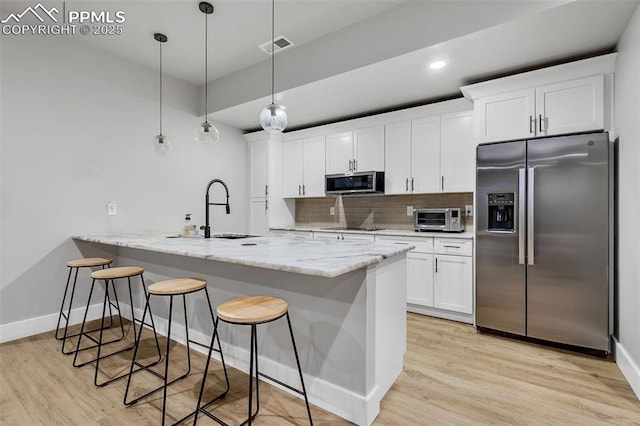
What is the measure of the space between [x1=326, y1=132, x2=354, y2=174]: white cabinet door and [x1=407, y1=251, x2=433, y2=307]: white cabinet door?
60.6 inches

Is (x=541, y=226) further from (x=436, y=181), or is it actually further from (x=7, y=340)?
(x=7, y=340)

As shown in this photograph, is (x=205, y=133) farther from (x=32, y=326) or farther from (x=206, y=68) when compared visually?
(x=32, y=326)

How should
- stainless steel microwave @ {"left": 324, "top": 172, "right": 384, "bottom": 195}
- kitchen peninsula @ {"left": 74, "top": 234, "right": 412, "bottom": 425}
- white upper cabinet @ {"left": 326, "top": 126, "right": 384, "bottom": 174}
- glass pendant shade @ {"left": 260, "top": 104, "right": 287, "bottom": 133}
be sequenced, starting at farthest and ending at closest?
1. white upper cabinet @ {"left": 326, "top": 126, "right": 384, "bottom": 174}
2. stainless steel microwave @ {"left": 324, "top": 172, "right": 384, "bottom": 195}
3. glass pendant shade @ {"left": 260, "top": 104, "right": 287, "bottom": 133}
4. kitchen peninsula @ {"left": 74, "top": 234, "right": 412, "bottom": 425}

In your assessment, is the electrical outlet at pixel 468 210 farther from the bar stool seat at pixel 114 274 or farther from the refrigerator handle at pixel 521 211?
the bar stool seat at pixel 114 274

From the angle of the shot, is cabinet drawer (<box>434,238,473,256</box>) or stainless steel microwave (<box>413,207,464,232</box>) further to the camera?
stainless steel microwave (<box>413,207,464,232</box>)

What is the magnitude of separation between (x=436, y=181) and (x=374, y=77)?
55.0 inches

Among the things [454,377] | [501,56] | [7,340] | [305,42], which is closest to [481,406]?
[454,377]

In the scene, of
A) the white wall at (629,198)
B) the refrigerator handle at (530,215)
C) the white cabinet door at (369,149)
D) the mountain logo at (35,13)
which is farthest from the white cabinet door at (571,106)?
the mountain logo at (35,13)

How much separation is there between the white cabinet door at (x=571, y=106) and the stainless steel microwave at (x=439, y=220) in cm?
114

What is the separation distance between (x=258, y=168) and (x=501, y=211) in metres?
3.38

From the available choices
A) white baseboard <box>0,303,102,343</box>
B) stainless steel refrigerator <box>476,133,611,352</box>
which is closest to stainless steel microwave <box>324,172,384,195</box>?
stainless steel refrigerator <box>476,133,611,352</box>

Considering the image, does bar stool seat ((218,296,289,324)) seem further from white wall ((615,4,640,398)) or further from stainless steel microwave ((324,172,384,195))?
stainless steel microwave ((324,172,384,195))

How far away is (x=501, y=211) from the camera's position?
2.85 m

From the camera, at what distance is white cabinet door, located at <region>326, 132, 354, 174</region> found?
4.29 m
